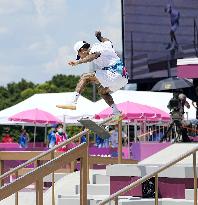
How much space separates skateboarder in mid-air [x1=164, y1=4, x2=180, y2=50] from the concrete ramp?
46467 mm

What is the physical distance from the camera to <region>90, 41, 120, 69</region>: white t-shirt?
13.9 metres

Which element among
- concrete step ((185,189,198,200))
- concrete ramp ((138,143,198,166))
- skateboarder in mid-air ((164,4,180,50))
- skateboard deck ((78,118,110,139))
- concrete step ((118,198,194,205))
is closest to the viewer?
concrete step ((118,198,194,205))

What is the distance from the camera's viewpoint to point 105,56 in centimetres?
1397

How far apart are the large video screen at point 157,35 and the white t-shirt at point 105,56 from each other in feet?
153

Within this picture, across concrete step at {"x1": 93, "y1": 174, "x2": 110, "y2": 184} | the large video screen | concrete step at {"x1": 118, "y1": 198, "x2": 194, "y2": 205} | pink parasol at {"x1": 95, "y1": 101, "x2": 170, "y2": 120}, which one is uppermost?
the large video screen

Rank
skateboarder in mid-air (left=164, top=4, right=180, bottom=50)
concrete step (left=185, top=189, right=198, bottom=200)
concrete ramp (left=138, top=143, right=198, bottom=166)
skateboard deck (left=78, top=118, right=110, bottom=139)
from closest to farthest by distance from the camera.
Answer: concrete step (left=185, top=189, right=198, bottom=200) < skateboard deck (left=78, top=118, right=110, bottom=139) < concrete ramp (left=138, top=143, right=198, bottom=166) < skateboarder in mid-air (left=164, top=4, right=180, bottom=50)

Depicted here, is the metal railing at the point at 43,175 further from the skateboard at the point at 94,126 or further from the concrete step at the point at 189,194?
the concrete step at the point at 189,194

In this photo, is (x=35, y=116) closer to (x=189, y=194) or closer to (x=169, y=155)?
(x=169, y=155)

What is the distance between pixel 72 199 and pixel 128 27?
49.4 m

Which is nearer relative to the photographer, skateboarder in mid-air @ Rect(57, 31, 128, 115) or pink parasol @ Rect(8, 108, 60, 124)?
skateboarder in mid-air @ Rect(57, 31, 128, 115)

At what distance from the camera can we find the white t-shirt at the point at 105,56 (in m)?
13.9

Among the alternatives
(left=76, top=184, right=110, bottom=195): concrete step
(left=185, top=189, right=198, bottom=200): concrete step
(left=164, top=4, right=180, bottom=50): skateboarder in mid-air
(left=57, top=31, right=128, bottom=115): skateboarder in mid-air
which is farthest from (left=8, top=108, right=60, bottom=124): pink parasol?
(left=164, top=4, right=180, bottom=50): skateboarder in mid-air

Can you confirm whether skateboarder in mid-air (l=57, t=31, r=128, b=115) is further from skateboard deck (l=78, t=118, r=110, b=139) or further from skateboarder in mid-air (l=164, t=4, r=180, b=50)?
skateboarder in mid-air (l=164, t=4, r=180, b=50)

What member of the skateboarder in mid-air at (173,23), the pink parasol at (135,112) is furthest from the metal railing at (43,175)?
the skateboarder in mid-air at (173,23)
